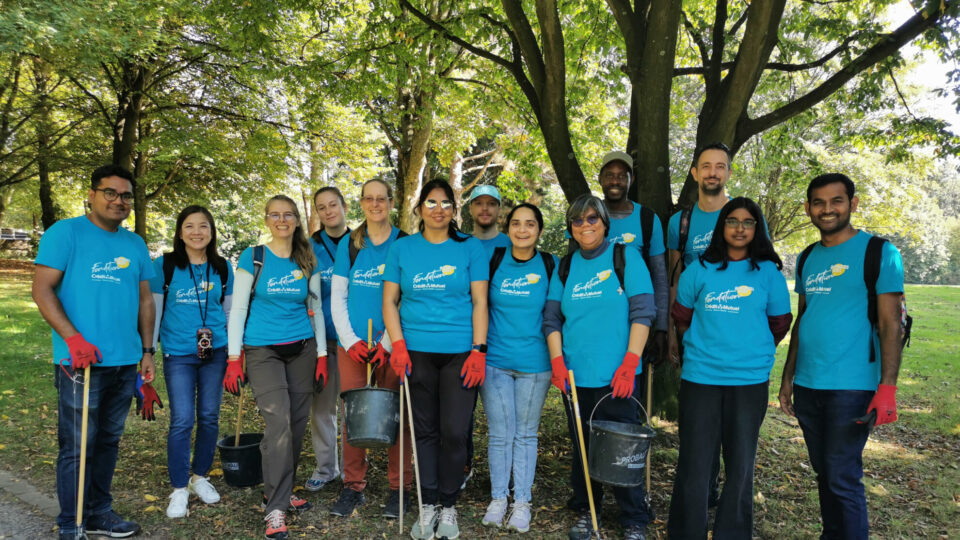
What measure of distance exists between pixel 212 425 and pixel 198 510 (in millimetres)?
631

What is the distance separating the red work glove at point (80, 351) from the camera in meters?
3.44

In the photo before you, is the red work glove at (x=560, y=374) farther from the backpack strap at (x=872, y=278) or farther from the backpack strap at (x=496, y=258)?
the backpack strap at (x=872, y=278)

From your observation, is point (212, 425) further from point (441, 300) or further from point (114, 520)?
point (441, 300)

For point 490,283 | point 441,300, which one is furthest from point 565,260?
point 441,300

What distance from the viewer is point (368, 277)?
13.9 ft

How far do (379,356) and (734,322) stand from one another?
2385 mm

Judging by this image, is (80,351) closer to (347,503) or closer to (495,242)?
(347,503)

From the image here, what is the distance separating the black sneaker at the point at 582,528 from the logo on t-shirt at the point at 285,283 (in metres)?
2.59

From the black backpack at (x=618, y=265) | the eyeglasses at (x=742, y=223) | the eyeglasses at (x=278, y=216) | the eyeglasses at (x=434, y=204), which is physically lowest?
the black backpack at (x=618, y=265)

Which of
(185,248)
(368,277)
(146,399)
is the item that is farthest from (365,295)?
(146,399)

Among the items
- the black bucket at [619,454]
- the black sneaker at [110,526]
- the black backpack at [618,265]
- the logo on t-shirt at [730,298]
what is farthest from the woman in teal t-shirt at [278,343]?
the logo on t-shirt at [730,298]

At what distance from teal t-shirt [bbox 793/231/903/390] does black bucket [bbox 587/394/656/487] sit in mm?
1094

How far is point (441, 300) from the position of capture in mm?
3857

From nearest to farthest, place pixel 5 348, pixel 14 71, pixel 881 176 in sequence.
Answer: pixel 5 348, pixel 14 71, pixel 881 176
